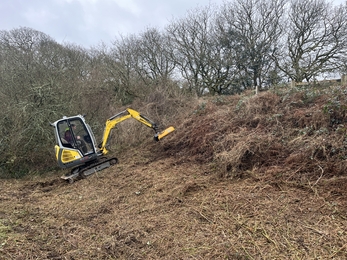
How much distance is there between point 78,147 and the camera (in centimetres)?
755

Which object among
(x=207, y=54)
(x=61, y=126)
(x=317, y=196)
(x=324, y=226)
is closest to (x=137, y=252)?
Result: (x=324, y=226)

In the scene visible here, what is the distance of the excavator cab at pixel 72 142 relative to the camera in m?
7.30

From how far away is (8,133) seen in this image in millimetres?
8812

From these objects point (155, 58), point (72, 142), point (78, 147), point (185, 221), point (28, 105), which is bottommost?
point (185, 221)

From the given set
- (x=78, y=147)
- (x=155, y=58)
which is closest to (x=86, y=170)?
(x=78, y=147)

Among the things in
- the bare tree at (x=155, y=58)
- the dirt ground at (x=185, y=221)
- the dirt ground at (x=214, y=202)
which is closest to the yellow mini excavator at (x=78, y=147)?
the dirt ground at (x=214, y=202)

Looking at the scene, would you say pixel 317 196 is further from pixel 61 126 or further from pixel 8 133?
pixel 8 133

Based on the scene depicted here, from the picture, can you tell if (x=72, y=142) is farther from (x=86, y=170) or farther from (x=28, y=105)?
(x=28, y=105)

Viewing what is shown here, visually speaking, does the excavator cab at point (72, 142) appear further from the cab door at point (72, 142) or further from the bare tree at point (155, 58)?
the bare tree at point (155, 58)

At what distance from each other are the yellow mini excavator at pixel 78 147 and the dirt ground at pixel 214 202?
359 millimetres

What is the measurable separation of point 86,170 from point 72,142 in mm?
1024

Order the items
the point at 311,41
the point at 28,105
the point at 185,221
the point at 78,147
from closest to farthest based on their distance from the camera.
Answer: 1. the point at 185,221
2. the point at 78,147
3. the point at 28,105
4. the point at 311,41

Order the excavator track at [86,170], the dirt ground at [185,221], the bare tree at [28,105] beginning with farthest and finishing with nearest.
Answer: the bare tree at [28,105]
the excavator track at [86,170]
the dirt ground at [185,221]

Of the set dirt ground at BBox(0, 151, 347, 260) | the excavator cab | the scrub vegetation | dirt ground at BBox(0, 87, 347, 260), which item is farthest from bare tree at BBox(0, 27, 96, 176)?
dirt ground at BBox(0, 151, 347, 260)
